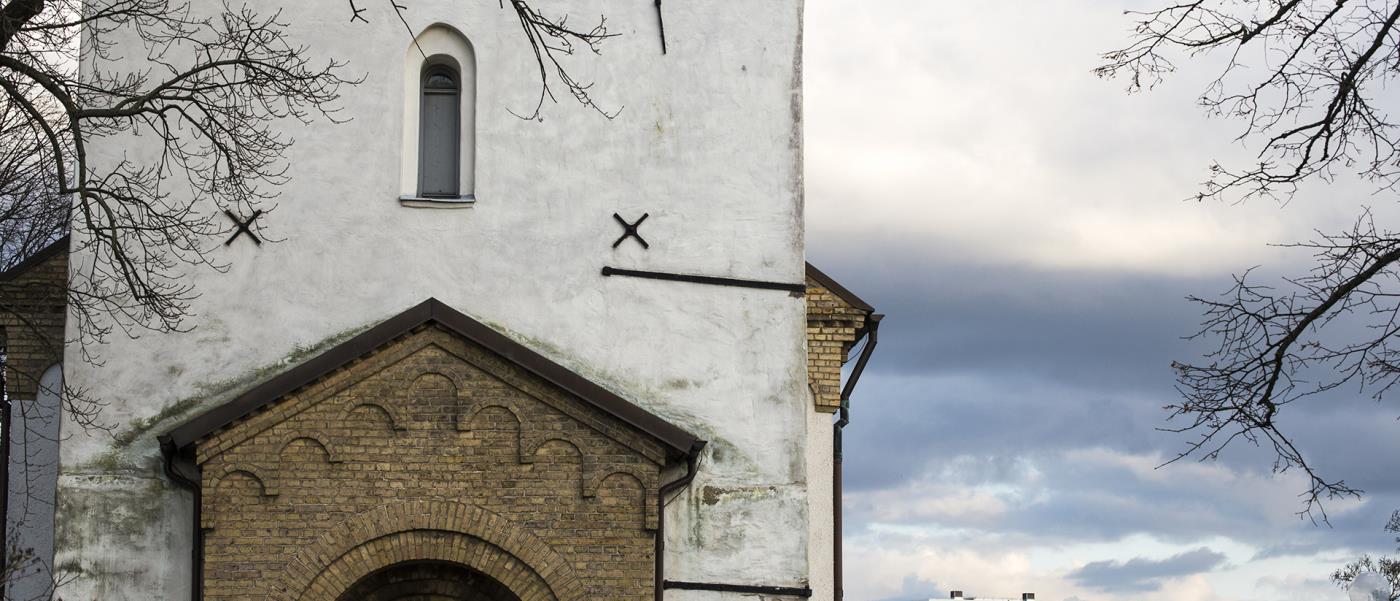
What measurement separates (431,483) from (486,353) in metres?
1.11

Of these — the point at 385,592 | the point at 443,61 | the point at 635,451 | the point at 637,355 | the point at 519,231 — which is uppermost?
the point at 443,61

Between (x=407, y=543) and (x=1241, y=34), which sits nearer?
(x=1241, y=34)

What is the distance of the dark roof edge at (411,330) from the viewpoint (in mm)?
13328

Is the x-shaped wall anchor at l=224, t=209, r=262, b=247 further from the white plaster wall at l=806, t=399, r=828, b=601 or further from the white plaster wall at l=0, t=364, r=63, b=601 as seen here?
the white plaster wall at l=806, t=399, r=828, b=601

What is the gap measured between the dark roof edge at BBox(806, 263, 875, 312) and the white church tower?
2.20m

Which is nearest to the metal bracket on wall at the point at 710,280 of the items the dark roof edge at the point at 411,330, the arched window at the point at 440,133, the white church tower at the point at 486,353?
the white church tower at the point at 486,353

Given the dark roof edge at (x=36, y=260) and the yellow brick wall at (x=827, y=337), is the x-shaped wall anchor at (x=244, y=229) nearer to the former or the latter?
the dark roof edge at (x=36, y=260)

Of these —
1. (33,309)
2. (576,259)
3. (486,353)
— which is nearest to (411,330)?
(486,353)

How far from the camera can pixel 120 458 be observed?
14.1m

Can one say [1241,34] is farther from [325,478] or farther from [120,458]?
[120,458]

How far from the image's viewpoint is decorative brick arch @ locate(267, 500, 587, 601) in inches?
524

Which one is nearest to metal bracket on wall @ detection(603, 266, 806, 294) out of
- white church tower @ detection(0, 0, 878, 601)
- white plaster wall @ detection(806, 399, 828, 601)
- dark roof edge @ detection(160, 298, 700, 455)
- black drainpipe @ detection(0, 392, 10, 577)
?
white church tower @ detection(0, 0, 878, 601)

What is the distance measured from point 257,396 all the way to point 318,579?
1499mm

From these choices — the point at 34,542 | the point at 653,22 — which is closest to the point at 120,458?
the point at 34,542
